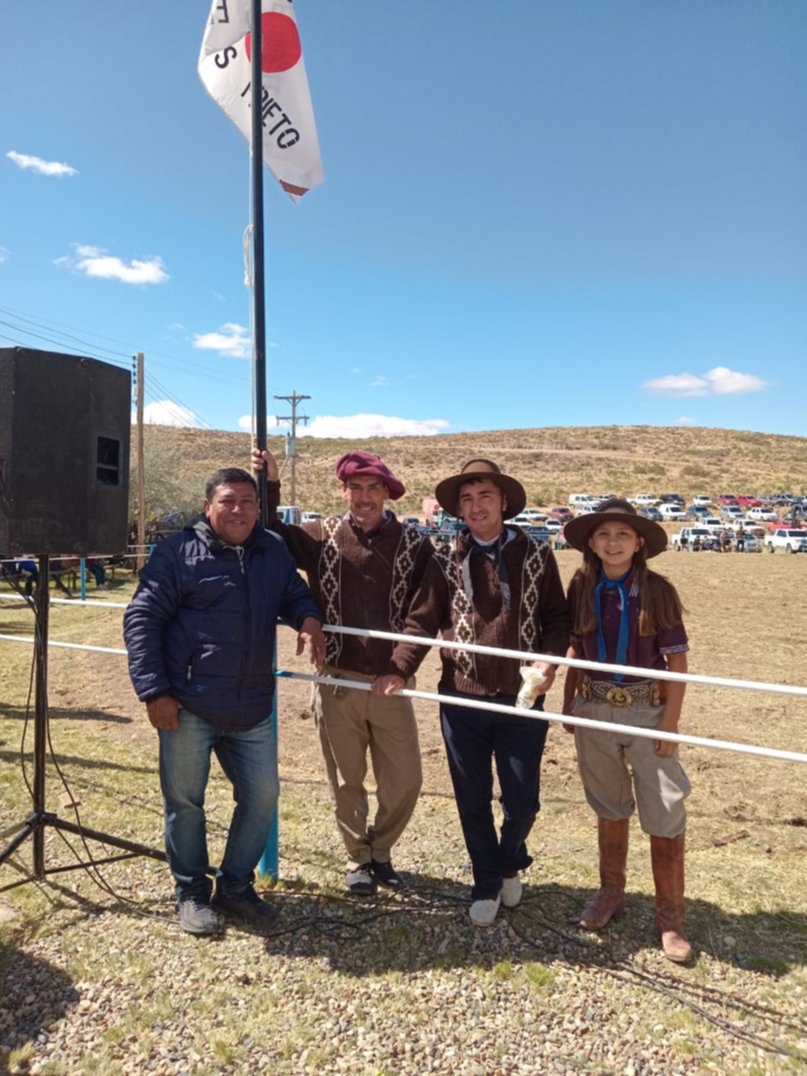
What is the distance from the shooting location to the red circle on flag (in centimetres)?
341

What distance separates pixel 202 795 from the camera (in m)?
2.86

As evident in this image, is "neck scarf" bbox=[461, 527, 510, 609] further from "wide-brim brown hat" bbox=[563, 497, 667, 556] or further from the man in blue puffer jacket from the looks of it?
the man in blue puffer jacket

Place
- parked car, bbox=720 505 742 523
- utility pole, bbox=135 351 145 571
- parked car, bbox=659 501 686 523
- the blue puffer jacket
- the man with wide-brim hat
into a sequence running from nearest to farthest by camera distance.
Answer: the blue puffer jacket < the man with wide-brim hat < utility pole, bbox=135 351 145 571 < parked car, bbox=659 501 686 523 < parked car, bbox=720 505 742 523

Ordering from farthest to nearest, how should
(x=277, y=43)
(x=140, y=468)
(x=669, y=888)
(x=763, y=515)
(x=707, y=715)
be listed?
(x=763, y=515) < (x=140, y=468) < (x=707, y=715) < (x=277, y=43) < (x=669, y=888)

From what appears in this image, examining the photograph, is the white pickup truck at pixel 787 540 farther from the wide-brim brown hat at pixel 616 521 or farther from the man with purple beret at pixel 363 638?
the man with purple beret at pixel 363 638

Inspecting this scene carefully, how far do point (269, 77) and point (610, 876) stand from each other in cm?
393

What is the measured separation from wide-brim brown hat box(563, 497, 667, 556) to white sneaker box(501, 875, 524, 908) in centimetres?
145

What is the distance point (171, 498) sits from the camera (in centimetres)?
3042

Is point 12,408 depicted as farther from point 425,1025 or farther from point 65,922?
point 425,1025

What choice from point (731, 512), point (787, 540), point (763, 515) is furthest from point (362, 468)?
point (763, 515)

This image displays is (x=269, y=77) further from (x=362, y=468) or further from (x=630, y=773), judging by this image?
(x=630, y=773)

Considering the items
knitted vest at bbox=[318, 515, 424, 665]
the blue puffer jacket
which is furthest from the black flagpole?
the blue puffer jacket

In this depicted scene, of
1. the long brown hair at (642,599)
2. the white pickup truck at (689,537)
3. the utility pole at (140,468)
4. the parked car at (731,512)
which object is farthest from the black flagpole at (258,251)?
the parked car at (731,512)

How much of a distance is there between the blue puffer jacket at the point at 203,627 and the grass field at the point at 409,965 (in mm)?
Answer: 942
